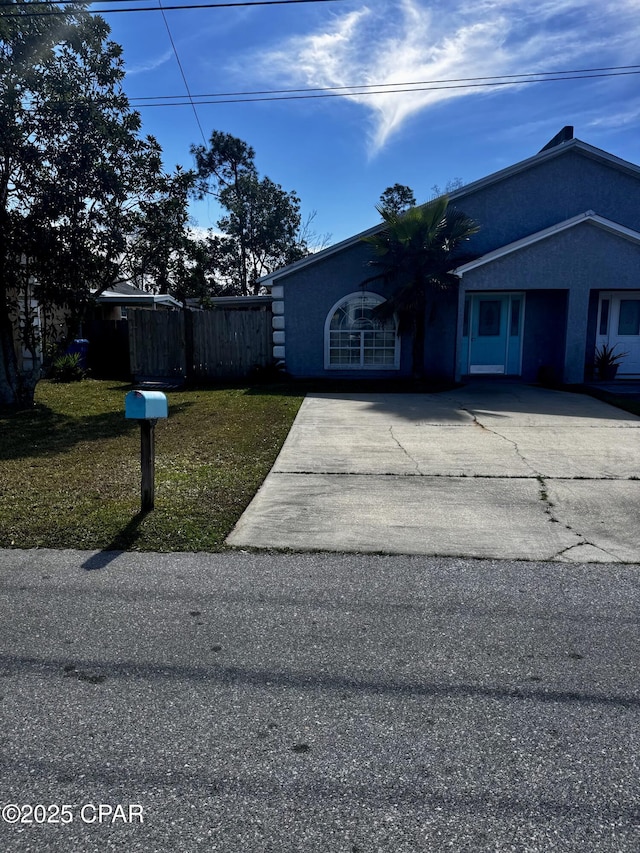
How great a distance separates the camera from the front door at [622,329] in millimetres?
15844

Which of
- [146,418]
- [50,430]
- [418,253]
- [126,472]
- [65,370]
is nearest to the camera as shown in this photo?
[146,418]

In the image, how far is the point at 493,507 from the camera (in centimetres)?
570

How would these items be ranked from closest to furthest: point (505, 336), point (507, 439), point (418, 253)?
point (507, 439) → point (418, 253) → point (505, 336)

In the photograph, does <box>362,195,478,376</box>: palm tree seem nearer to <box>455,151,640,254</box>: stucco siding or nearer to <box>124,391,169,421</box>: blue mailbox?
<box>455,151,640,254</box>: stucco siding

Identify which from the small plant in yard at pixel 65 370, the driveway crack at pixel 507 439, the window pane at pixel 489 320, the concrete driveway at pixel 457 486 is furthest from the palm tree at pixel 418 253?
the small plant in yard at pixel 65 370

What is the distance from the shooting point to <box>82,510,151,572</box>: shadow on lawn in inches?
169

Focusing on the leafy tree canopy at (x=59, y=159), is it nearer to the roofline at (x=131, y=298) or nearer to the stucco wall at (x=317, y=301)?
the stucco wall at (x=317, y=301)

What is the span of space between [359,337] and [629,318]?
7.34 m

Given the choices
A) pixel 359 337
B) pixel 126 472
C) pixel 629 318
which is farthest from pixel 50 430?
pixel 629 318

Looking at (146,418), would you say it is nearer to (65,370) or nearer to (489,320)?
(489,320)

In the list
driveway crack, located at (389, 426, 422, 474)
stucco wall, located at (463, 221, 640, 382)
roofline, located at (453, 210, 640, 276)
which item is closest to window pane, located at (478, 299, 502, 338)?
stucco wall, located at (463, 221, 640, 382)

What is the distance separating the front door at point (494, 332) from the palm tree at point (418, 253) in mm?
1571

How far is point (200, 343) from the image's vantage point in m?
16.7

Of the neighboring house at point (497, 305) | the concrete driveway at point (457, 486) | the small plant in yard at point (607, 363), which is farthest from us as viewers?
the small plant in yard at point (607, 363)
